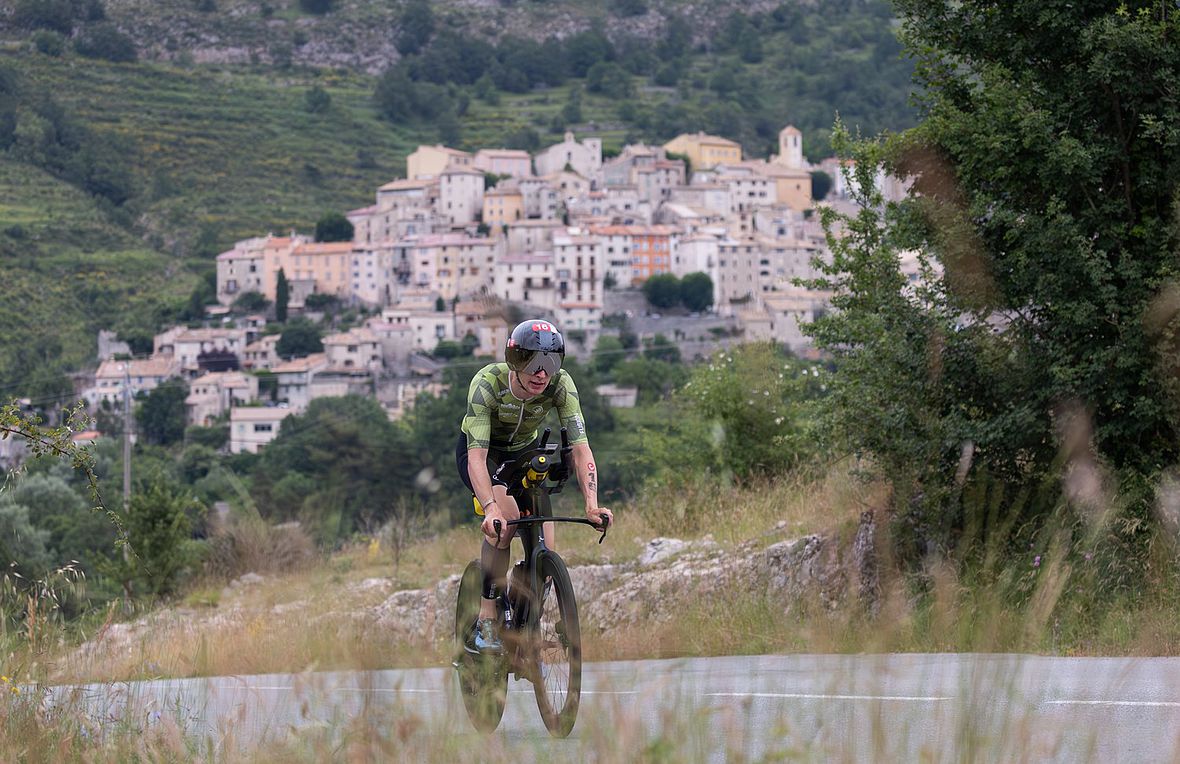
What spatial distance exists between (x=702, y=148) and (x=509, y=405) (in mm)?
169124

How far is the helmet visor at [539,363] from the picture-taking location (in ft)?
18.1

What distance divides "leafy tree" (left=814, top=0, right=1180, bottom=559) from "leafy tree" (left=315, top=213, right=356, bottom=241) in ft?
446

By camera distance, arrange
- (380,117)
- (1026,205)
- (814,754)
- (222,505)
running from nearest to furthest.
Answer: (814,754), (1026,205), (222,505), (380,117)

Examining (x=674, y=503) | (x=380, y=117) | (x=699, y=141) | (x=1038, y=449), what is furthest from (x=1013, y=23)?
(x=380, y=117)

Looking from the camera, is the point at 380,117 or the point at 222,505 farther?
the point at 380,117

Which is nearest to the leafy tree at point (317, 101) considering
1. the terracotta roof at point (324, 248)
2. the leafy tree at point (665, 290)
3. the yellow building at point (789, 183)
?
the terracotta roof at point (324, 248)

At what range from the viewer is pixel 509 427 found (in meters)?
5.83

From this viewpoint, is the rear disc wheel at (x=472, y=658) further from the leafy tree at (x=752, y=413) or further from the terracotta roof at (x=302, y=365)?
the terracotta roof at (x=302, y=365)

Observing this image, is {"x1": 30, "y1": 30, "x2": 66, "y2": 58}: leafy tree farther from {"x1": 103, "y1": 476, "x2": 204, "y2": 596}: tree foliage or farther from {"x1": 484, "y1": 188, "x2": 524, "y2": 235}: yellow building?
{"x1": 103, "y1": 476, "x2": 204, "y2": 596}: tree foliage

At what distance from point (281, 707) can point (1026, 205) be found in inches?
256

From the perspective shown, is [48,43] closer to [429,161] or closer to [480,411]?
[429,161]

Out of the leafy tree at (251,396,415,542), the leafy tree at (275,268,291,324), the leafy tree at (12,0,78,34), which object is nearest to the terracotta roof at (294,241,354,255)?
the leafy tree at (275,268,291,324)

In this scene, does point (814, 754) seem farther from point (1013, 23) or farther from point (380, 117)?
point (380, 117)

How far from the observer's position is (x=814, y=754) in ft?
11.3
